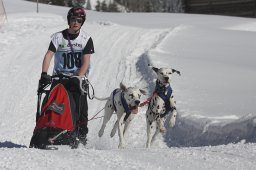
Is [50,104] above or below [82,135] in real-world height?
above

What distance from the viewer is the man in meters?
7.76

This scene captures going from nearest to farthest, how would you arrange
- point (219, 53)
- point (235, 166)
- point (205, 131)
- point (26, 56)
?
point (235, 166), point (205, 131), point (26, 56), point (219, 53)

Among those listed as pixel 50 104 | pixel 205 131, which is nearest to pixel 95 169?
pixel 50 104

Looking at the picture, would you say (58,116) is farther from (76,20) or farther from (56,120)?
(76,20)

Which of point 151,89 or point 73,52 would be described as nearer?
point 73,52

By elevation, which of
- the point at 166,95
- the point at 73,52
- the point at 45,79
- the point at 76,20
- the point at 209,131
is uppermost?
the point at 76,20

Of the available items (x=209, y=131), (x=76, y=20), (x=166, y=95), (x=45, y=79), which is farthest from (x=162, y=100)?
(x=45, y=79)

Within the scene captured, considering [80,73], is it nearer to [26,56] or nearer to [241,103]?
[241,103]

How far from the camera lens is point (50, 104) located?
24.0ft

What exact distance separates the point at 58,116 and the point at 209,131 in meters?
3.23

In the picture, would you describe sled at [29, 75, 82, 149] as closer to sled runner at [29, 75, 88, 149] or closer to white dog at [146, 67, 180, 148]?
sled runner at [29, 75, 88, 149]

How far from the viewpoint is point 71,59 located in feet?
25.9

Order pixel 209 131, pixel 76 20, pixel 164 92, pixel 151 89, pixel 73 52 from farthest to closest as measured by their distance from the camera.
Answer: pixel 151 89 < pixel 209 131 < pixel 164 92 < pixel 73 52 < pixel 76 20

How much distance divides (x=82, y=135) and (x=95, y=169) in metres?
2.67
